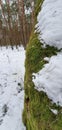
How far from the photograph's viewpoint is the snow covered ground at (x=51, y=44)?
9.20 ft

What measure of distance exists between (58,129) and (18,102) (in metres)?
3.42

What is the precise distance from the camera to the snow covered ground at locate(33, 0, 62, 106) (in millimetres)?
2803

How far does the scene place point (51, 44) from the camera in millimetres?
3656

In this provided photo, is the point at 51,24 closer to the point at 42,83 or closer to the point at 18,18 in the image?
the point at 42,83

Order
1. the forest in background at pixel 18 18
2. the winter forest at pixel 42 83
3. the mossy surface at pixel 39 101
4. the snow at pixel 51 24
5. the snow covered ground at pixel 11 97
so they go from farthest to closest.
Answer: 1. the forest in background at pixel 18 18
2. the snow covered ground at pixel 11 97
3. the snow at pixel 51 24
4. the winter forest at pixel 42 83
5. the mossy surface at pixel 39 101

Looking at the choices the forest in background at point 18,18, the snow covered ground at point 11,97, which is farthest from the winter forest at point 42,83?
the forest in background at point 18,18

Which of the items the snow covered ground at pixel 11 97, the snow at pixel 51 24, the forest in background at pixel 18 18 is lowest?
the snow covered ground at pixel 11 97

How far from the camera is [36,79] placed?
3168 millimetres

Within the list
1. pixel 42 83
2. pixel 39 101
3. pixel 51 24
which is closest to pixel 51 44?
pixel 51 24

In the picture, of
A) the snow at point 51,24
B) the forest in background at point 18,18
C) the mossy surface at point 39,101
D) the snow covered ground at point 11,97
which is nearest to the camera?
the mossy surface at point 39,101

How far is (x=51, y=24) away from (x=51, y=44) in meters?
0.48

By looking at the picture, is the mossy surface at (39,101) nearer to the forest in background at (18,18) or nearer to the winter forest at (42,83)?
the winter forest at (42,83)

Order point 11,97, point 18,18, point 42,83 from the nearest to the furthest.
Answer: point 42,83, point 11,97, point 18,18

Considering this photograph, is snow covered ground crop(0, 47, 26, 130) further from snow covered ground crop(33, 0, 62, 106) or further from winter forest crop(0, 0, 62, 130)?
snow covered ground crop(33, 0, 62, 106)
